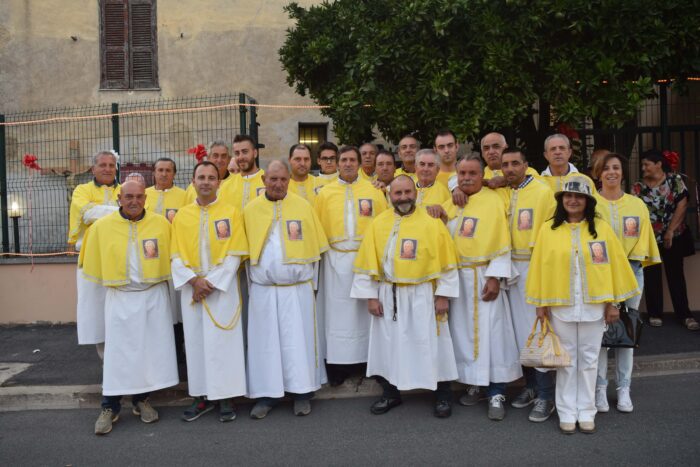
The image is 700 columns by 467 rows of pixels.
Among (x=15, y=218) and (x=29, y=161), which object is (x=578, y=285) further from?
(x=15, y=218)

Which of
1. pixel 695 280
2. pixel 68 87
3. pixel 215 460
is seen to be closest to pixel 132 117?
pixel 68 87

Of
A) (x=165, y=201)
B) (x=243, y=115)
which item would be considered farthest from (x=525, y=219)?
(x=243, y=115)

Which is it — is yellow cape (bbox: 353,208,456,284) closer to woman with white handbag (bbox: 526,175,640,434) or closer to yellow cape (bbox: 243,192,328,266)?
yellow cape (bbox: 243,192,328,266)

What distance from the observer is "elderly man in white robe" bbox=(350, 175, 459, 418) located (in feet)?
18.1

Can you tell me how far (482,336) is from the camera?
566cm

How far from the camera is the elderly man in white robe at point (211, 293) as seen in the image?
5645 mm

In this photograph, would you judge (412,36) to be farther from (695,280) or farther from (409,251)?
(695,280)

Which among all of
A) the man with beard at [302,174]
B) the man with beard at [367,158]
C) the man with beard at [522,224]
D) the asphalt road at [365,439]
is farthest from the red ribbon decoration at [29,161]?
the man with beard at [522,224]

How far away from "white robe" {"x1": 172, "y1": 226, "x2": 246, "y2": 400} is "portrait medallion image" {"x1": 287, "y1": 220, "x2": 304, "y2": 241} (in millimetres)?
491

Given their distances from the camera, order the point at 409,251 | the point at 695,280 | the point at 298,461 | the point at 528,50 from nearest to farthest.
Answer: the point at 298,461
the point at 409,251
the point at 528,50
the point at 695,280

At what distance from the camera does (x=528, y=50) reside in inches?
261

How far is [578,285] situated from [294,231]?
7.74 ft

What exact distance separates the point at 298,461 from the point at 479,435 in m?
1.41

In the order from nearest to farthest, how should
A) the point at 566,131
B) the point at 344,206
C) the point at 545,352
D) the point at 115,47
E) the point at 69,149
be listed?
1. the point at 545,352
2. the point at 344,206
3. the point at 566,131
4. the point at 69,149
5. the point at 115,47
